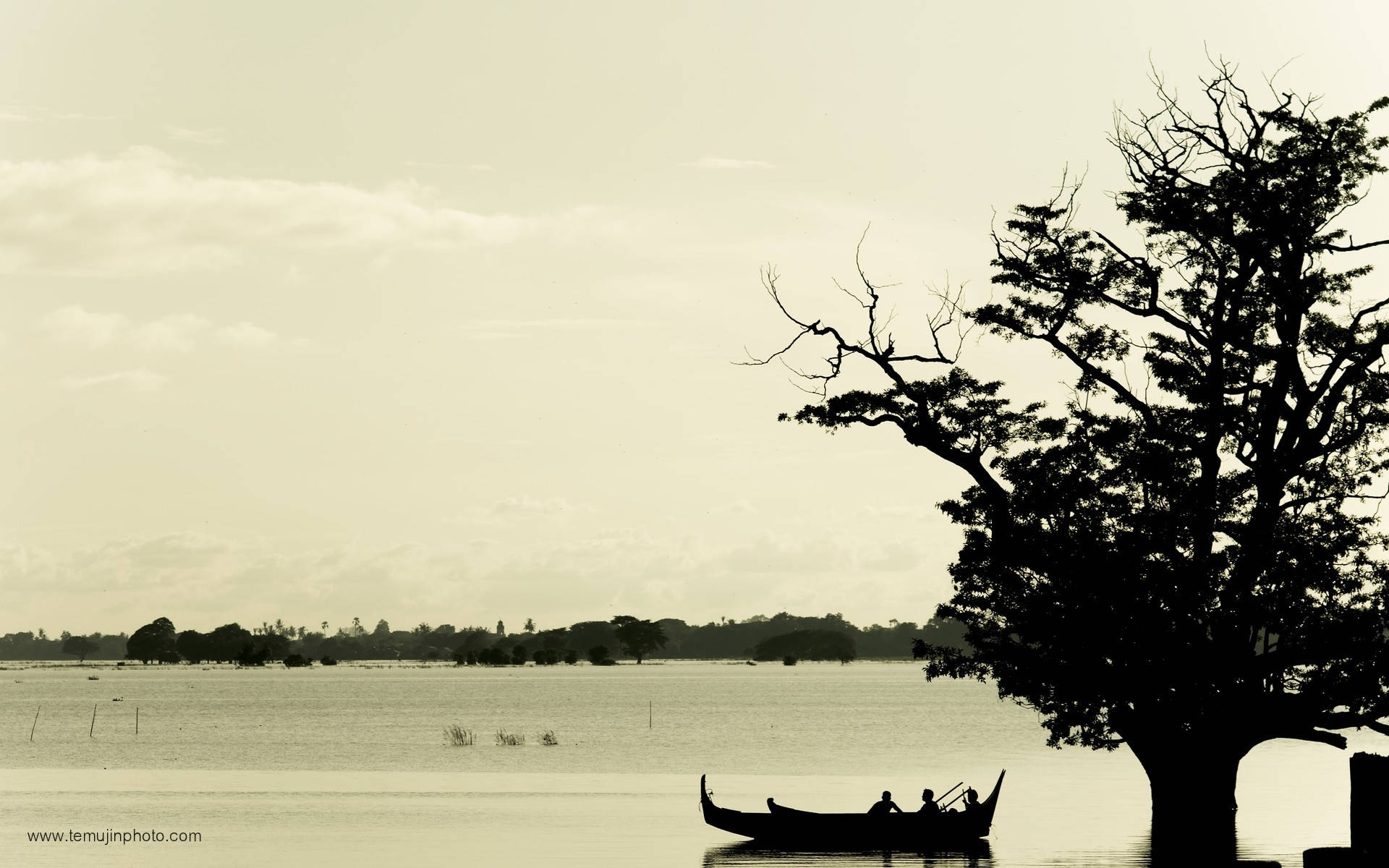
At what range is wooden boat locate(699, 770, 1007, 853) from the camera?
4266 cm

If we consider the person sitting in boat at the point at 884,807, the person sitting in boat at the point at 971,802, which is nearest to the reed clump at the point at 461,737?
the person sitting in boat at the point at 971,802

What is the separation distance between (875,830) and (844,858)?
1.24 m

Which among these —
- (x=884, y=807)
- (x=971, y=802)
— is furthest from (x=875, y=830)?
(x=971, y=802)

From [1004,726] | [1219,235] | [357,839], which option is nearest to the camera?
[1219,235]

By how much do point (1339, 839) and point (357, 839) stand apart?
2806 cm

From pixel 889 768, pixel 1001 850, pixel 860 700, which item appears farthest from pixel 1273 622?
pixel 860 700

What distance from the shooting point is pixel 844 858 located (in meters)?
42.0

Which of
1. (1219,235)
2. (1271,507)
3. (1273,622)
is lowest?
(1273,622)

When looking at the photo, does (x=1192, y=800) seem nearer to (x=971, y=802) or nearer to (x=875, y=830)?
(x=971, y=802)

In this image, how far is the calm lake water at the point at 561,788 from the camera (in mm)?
43469

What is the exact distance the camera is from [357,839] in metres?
47.0

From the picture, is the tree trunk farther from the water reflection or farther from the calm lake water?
the water reflection

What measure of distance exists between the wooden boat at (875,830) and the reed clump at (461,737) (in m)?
53.9

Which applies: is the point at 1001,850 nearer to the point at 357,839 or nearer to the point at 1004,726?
the point at 357,839
